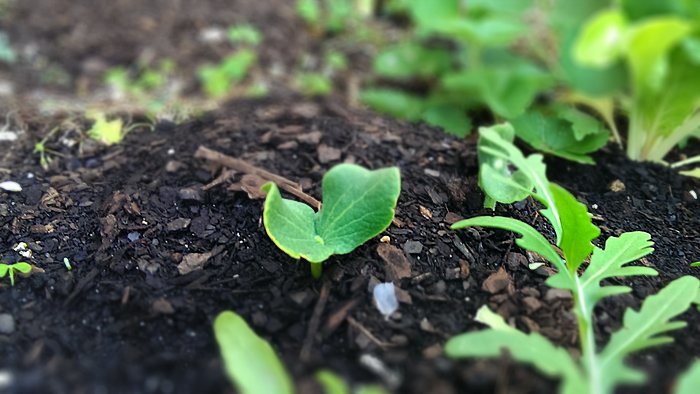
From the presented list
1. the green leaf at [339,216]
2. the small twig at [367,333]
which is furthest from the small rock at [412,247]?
the small twig at [367,333]

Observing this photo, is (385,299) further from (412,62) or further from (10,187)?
(412,62)

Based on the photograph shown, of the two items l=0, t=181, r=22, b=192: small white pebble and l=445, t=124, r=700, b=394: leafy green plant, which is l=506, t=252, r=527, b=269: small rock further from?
l=0, t=181, r=22, b=192: small white pebble

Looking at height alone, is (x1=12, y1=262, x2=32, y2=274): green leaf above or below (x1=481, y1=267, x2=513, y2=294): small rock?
below

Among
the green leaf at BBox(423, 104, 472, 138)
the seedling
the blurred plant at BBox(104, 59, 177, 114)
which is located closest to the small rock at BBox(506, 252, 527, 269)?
the seedling

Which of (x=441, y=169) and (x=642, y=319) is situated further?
(x=441, y=169)

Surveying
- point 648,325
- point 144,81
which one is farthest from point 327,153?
point 144,81

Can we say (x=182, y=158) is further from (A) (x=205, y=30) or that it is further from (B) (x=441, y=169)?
(A) (x=205, y=30)


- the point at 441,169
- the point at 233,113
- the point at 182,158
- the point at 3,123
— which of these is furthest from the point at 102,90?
the point at 441,169
